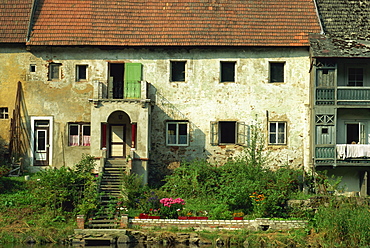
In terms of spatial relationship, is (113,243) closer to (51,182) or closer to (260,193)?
(51,182)

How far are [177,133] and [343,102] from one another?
29.0 ft

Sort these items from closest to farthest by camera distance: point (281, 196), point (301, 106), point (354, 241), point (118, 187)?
point (354, 241) → point (281, 196) → point (118, 187) → point (301, 106)

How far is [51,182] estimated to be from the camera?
28266mm

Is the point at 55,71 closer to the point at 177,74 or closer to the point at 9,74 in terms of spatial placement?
the point at 9,74

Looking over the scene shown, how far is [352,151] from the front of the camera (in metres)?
31.8

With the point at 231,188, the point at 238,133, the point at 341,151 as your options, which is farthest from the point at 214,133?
the point at 341,151

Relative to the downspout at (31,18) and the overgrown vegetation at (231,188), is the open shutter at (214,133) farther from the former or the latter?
the downspout at (31,18)

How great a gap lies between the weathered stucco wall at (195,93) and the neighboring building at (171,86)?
0.05 meters

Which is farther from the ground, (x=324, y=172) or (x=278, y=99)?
(x=278, y=99)

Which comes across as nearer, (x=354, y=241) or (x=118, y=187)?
(x=354, y=241)

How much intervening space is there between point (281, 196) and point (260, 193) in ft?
3.32

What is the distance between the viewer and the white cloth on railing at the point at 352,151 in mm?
31781

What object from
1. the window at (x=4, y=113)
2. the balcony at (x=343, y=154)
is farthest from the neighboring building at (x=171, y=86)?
the balcony at (x=343, y=154)

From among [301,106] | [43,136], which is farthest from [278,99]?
[43,136]
